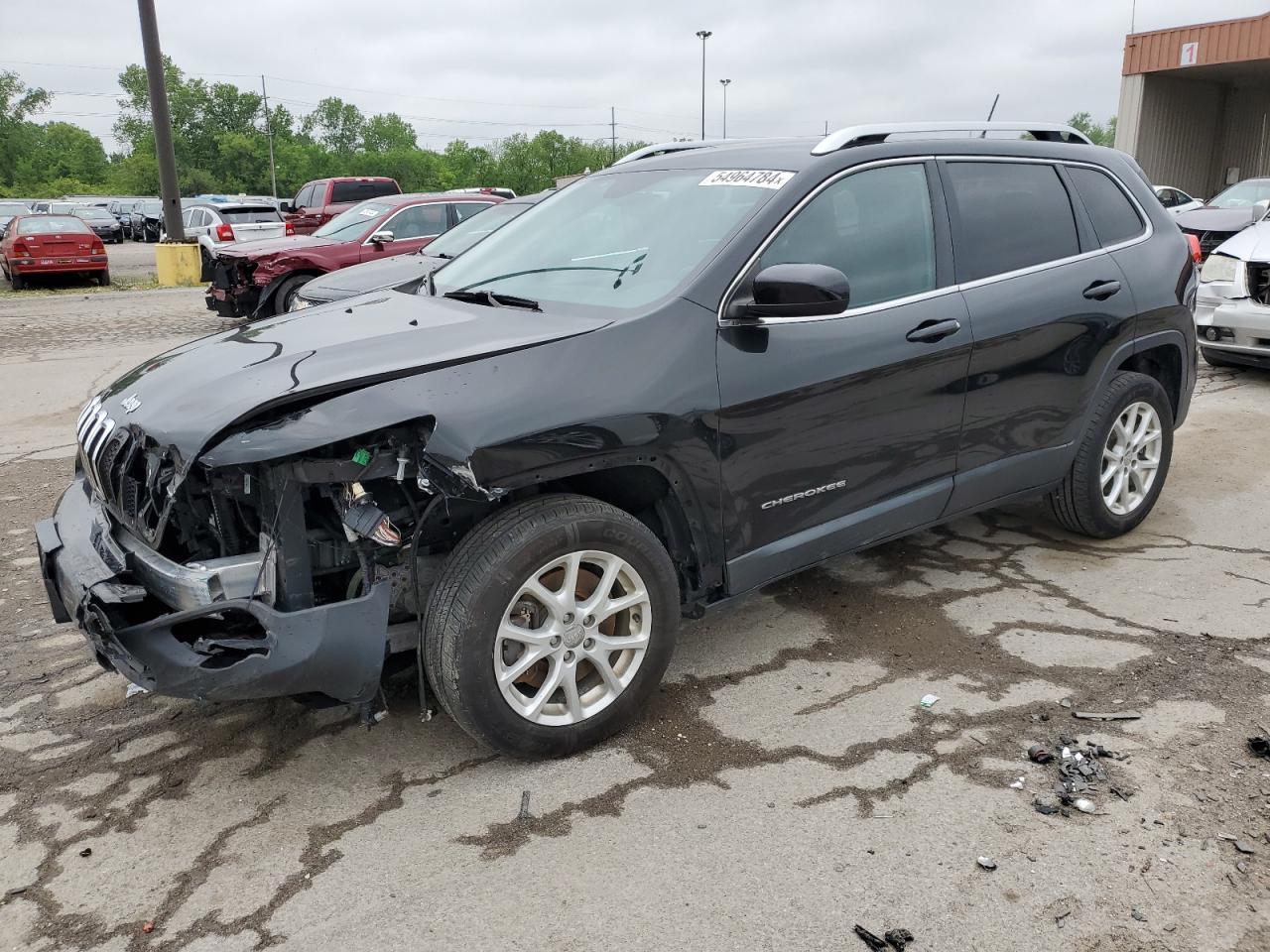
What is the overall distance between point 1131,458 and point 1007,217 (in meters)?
1.41

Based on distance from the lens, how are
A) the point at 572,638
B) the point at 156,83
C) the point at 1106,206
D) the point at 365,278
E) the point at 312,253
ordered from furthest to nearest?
the point at 156,83
the point at 312,253
the point at 365,278
the point at 1106,206
the point at 572,638

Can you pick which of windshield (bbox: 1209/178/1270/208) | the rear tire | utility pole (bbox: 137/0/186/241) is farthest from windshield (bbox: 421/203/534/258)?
windshield (bbox: 1209/178/1270/208)

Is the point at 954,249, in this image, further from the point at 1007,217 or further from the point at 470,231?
the point at 470,231

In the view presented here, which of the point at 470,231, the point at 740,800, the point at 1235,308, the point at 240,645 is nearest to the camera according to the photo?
the point at 240,645

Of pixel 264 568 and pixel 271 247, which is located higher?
pixel 271 247

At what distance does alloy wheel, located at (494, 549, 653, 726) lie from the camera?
2885mm

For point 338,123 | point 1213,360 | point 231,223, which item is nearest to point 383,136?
point 338,123

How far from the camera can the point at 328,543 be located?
2.82m

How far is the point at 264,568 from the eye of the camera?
2.71 m

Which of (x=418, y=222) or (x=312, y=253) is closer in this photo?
(x=312, y=253)

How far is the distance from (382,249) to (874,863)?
416 inches

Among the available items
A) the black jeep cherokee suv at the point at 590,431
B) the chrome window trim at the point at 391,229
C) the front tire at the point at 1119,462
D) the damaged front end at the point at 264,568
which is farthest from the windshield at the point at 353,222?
the damaged front end at the point at 264,568

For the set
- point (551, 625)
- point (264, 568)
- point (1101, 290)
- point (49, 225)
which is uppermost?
point (49, 225)

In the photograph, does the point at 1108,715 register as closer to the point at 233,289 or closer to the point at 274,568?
the point at 274,568
